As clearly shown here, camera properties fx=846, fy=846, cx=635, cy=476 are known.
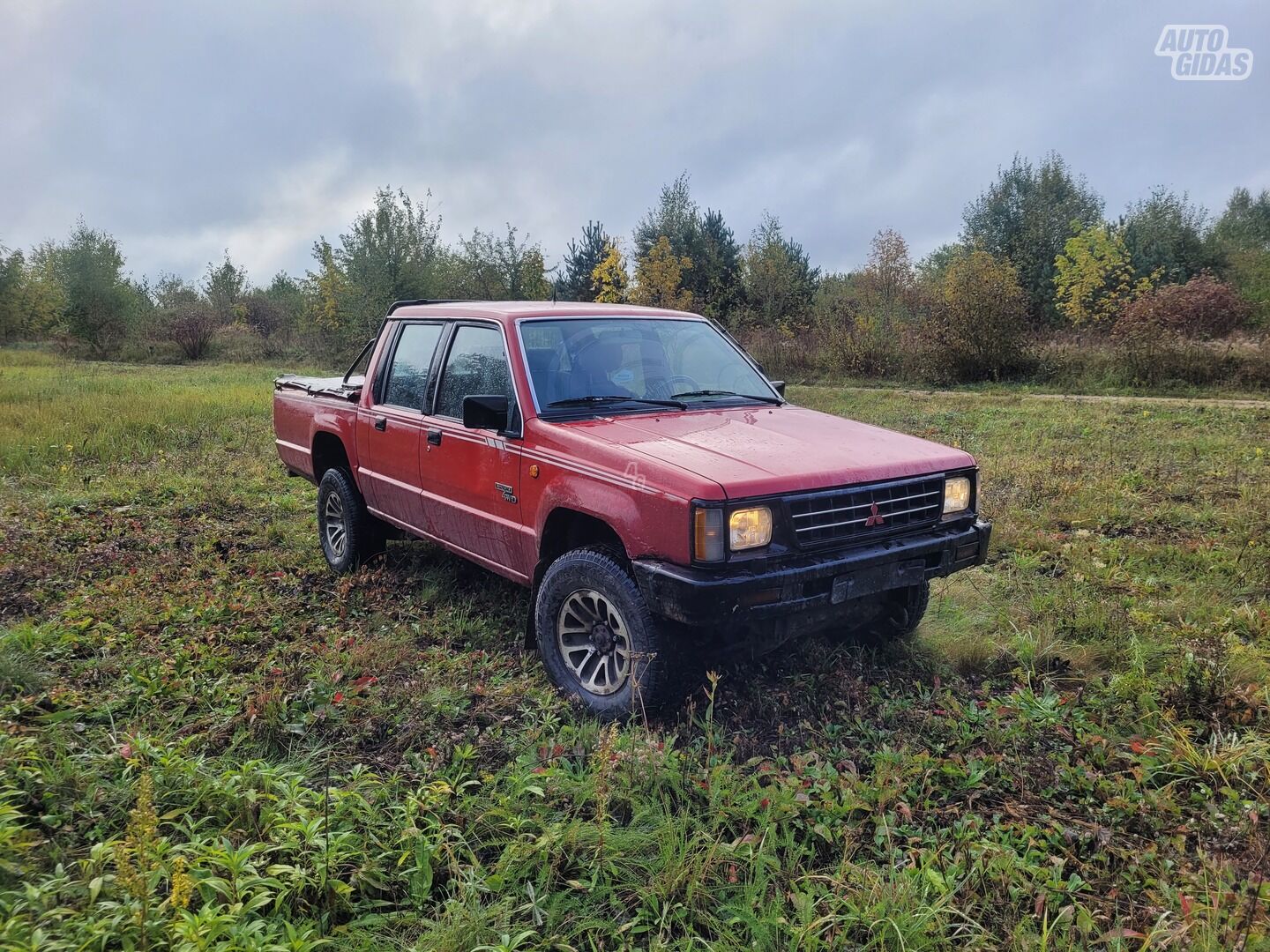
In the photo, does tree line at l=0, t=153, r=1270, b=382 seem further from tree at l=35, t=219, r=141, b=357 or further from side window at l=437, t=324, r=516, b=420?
side window at l=437, t=324, r=516, b=420

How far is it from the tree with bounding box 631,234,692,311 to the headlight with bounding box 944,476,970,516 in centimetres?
2464

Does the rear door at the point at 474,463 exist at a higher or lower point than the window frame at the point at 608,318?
lower

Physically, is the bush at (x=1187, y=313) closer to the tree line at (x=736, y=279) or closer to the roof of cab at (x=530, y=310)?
the tree line at (x=736, y=279)

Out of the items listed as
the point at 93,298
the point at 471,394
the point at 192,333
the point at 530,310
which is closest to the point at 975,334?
the point at 530,310

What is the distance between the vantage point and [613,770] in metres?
3.11

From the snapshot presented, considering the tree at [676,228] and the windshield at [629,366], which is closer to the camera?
the windshield at [629,366]

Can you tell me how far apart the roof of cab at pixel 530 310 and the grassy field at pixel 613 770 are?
1752 mm

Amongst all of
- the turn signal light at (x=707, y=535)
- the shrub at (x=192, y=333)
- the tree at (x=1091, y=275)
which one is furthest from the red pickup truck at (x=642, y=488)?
the shrub at (x=192, y=333)

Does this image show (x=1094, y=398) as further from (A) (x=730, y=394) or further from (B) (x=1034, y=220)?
(B) (x=1034, y=220)

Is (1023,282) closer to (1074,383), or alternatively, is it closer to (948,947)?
(1074,383)

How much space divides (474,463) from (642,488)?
4.40ft

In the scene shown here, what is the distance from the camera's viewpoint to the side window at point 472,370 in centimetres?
441

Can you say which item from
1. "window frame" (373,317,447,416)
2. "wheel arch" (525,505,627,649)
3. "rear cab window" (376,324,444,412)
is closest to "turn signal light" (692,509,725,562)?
"wheel arch" (525,505,627,649)

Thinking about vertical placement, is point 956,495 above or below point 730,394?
below
